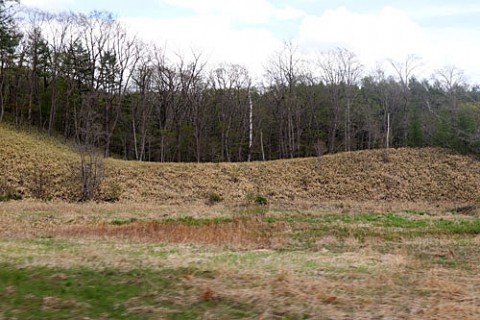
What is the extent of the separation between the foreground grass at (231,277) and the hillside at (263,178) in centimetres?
2067

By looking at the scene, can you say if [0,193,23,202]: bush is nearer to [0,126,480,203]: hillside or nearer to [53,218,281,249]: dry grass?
[0,126,480,203]: hillside

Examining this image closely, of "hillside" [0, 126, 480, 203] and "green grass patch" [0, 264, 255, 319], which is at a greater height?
"hillside" [0, 126, 480, 203]

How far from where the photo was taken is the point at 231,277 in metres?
7.88

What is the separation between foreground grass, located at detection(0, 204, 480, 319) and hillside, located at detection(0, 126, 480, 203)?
2067cm

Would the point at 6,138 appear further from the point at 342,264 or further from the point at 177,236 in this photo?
the point at 342,264

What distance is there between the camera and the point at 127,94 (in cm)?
5781

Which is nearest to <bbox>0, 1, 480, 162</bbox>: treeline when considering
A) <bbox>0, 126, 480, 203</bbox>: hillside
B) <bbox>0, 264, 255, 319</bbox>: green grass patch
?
<bbox>0, 126, 480, 203</bbox>: hillside

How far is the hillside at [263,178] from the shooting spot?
3647 cm

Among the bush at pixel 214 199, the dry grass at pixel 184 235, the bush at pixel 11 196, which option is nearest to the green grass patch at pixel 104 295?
the dry grass at pixel 184 235

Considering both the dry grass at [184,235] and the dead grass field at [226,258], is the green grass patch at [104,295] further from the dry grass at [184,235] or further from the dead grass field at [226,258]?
the dry grass at [184,235]

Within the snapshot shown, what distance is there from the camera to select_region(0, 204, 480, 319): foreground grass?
6.21m

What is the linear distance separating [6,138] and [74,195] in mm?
13863

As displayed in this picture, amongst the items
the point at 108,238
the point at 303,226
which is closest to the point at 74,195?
the point at 303,226

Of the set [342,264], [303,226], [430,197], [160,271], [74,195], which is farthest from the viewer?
[430,197]
